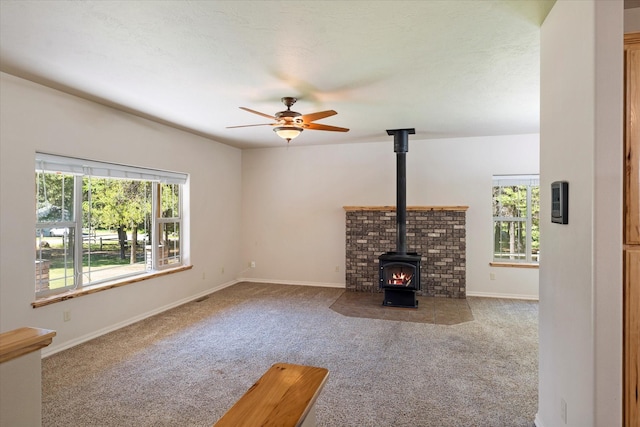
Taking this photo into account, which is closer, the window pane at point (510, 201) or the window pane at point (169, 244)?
the window pane at point (169, 244)

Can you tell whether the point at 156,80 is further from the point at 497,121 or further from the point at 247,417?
the point at 497,121

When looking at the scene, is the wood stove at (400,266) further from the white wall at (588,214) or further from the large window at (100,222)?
the large window at (100,222)

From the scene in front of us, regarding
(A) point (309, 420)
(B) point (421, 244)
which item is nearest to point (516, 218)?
(B) point (421, 244)

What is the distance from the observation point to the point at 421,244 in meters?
5.85

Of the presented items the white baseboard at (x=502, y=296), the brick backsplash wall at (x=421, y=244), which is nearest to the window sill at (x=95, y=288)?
the brick backsplash wall at (x=421, y=244)

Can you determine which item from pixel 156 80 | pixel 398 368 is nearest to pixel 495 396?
pixel 398 368

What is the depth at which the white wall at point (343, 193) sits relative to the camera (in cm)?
565

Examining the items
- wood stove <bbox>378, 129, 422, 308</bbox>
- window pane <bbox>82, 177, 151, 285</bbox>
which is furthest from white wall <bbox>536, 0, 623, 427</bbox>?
window pane <bbox>82, 177, 151, 285</bbox>

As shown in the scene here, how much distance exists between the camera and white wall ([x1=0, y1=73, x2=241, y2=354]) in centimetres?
304

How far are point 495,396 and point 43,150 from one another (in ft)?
15.1

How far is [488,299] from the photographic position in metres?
5.49

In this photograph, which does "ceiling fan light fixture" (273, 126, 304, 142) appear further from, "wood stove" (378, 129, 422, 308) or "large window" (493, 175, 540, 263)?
"large window" (493, 175, 540, 263)

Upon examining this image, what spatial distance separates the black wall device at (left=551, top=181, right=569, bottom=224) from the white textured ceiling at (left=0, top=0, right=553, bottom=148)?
Result: 1086 millimetres

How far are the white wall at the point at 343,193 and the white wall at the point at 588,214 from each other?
403 centimetres
